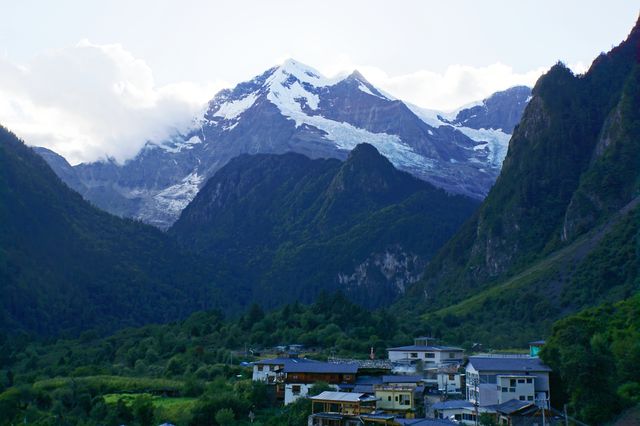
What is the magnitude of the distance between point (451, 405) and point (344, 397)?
31.0 feet

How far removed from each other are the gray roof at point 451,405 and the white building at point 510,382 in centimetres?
90

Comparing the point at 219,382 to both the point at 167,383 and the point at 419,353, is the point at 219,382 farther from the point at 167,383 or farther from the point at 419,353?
the point at 419,353

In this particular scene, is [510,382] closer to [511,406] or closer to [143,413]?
[511,406]

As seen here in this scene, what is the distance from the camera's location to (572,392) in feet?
218

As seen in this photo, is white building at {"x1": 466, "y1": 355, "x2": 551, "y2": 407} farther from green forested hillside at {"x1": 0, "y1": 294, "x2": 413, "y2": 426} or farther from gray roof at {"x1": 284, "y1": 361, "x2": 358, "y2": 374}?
gray roof at {"x1": 284, "y1": 361, "x2": 358, "y2": 374}

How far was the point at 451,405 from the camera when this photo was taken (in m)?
70.9

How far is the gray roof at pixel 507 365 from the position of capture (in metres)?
71.1

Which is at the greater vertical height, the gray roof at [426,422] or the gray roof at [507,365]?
the gray roof at [507,365]

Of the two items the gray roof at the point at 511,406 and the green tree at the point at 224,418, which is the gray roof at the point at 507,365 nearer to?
the gray roof at the point at 511,406

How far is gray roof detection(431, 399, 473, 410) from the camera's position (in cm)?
7031

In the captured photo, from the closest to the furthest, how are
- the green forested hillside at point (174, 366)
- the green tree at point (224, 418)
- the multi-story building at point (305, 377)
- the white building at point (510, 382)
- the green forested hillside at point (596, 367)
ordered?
the green forested hillside at point (596, 367)
the white building at point (510, 382)
the green tree at point (224, 418)
the multi-story building at point (305, 377)
the green forested hillside at point (174, 366)

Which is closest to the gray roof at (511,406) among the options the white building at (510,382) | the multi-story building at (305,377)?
the white building at (510,382)

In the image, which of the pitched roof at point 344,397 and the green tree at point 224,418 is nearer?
the pitched roof at point 344,397

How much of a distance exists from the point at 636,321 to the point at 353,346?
128 feet
